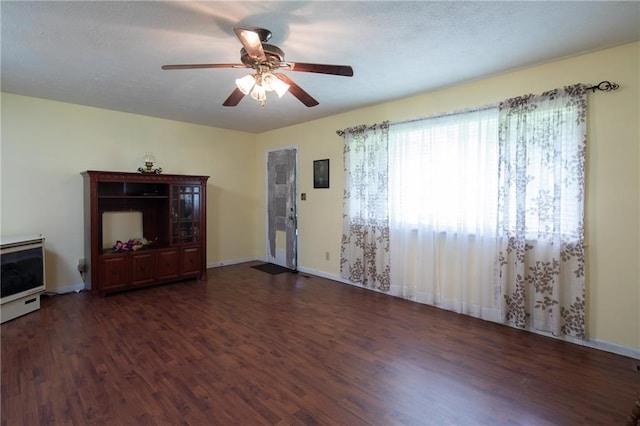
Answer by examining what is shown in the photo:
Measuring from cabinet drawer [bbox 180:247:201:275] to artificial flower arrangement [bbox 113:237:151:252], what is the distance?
52 centimetres

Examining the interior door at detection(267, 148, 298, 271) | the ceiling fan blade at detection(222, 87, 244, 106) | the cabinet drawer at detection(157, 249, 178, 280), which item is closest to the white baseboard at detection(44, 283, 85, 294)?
the cabinet drawer at detection(157, 249, 178, 280)

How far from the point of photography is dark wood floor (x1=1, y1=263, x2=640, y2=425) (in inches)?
72.8

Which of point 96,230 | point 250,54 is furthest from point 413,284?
point 96,230

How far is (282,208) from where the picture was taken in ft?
18.4

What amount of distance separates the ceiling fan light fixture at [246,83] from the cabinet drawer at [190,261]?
307cm

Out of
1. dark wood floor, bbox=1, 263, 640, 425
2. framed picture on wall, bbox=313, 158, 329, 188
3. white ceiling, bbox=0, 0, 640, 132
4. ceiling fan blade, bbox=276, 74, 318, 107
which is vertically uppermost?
white ceiling, bbox=0, 0, 640, 132

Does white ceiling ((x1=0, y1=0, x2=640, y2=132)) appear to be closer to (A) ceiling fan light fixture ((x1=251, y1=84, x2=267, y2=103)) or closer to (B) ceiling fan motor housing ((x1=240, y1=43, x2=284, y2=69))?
(B) ceiling fan motor housing ((x1=240, y1=43, x2=284, y2=69))

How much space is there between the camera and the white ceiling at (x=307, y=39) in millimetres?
1985

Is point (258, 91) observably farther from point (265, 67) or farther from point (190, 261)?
point (190, 261)

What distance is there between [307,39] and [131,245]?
355cm

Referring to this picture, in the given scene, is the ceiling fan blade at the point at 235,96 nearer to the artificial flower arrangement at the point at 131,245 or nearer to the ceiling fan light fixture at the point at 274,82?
the ceiling fan light fixture at the point at 274,82

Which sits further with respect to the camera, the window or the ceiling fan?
the window

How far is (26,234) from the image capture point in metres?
3.79

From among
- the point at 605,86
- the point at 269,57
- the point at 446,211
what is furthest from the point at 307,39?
the point at 605,86
